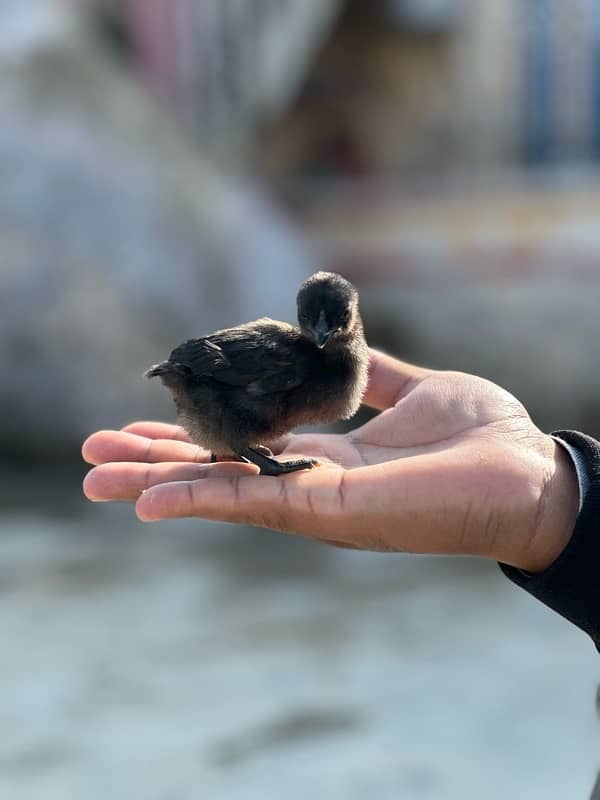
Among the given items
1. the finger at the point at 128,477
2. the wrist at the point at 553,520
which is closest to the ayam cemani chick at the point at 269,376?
the finger at the point at 128,477

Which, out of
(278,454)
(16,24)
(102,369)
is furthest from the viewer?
(16,24)

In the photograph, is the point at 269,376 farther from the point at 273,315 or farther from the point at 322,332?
the point at 273,315

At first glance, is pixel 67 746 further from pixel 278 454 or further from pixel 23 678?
pixel 278 454

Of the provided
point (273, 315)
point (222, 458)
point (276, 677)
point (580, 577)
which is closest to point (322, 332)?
point (222, 458)

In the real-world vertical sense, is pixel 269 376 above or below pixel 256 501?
above

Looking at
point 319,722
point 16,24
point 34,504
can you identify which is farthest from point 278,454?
point 16,24

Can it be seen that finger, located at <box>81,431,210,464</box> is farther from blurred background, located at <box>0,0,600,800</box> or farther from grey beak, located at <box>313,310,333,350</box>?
blurred background, located at <box>0,0,600,800</box>

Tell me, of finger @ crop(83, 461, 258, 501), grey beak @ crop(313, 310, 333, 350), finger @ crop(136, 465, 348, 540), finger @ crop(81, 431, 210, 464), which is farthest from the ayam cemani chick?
finger @ crop(136, 465, 348, 540)
